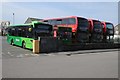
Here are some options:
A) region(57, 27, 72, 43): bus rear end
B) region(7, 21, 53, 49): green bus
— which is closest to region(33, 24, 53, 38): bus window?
region(7, 21, 53, 49): green bus

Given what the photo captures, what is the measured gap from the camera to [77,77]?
10094mm

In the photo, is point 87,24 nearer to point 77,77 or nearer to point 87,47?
point 87,47

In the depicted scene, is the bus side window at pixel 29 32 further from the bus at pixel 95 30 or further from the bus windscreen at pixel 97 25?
the bus windscreen at pixel 97 25

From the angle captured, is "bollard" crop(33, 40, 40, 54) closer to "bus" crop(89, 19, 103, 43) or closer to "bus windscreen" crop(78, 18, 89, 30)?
"bus windscreen" crop(78, 18, 89, 30)

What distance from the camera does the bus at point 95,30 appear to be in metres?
32.2

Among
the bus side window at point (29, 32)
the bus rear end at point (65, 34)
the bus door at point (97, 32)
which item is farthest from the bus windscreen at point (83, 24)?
the bus side window at point (29, 32)

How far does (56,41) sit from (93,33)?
9356 mm

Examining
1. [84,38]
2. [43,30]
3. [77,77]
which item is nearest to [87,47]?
[84,38]

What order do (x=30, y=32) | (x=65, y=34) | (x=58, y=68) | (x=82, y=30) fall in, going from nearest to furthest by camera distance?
1. (x=58, y=68)
2. (x=30, y=32)
3. (x=65, y=34)
4. (x=82, y=30)

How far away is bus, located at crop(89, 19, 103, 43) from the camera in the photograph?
A: 3225 centimetres

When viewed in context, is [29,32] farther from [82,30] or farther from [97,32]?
[97,32]

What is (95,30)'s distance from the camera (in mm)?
32594

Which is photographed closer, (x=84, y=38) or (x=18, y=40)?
(x=18, y=40)

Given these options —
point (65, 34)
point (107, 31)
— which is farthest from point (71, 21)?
point (107, 31)
